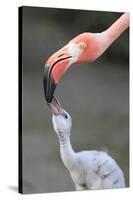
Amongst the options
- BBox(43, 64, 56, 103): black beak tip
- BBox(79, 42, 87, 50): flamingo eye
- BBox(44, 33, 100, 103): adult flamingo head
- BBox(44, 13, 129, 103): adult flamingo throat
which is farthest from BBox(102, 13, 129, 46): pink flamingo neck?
BBox(43, 64, 56, 103): black beak tip

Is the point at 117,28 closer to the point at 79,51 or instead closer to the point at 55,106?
the point at 79,51

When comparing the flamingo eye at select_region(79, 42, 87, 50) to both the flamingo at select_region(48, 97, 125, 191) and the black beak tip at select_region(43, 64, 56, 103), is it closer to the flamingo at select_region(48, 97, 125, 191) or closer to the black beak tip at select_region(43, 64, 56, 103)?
the black beak tip at select_region(43, 64, 56, 103)

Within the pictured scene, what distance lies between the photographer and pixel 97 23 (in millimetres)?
7074

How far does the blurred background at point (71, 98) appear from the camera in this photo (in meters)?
6.71

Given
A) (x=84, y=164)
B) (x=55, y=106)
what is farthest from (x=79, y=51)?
(x=84, y=164)

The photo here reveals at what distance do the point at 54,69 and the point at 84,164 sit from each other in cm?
115

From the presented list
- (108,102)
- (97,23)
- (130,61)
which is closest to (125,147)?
(108,102)

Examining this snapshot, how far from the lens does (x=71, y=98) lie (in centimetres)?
695

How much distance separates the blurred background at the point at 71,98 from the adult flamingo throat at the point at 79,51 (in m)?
0.06

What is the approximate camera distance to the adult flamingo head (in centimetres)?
683

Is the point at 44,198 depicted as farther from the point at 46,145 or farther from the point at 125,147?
the point at 125,147

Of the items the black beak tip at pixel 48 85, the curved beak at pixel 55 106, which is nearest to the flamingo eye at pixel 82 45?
the black beak tip at pixel 48 85

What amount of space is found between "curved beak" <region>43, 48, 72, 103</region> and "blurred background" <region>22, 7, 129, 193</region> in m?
0.06

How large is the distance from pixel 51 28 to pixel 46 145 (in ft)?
4.29
